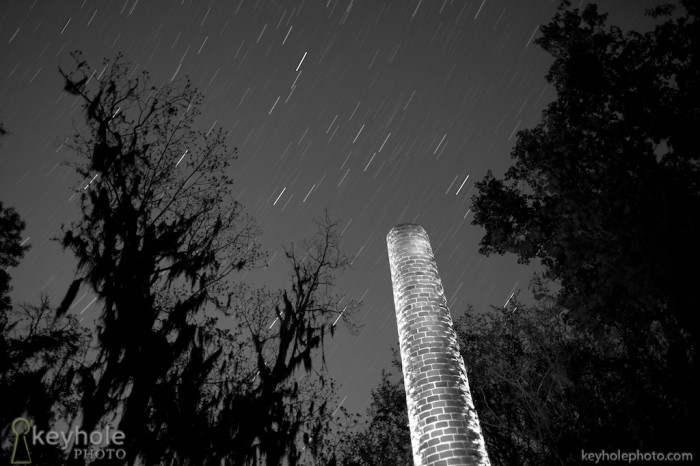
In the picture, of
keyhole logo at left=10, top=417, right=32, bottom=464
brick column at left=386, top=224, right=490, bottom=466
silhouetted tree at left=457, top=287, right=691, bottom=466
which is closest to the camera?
brick column at left=386, top=224, right=490, bottom=466

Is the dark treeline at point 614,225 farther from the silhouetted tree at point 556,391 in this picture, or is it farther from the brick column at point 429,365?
the brick column at point 429,365

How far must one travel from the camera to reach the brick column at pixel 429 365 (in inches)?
262

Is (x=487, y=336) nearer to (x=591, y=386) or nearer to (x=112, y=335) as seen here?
(x=591, y=386)

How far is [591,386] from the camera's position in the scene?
1295 cm

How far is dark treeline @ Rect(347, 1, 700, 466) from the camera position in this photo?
7527 mm

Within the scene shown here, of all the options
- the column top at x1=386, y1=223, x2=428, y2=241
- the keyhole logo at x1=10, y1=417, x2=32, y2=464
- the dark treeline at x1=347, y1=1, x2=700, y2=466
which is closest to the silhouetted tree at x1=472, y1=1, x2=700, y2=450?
the dark treeline at x1=347, y1=1, x2=700, y2=466

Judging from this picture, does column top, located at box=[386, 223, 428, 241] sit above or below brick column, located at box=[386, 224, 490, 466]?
above

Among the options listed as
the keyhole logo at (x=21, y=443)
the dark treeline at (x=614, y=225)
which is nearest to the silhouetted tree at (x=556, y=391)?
the dark treeline at (x=614, y=225)

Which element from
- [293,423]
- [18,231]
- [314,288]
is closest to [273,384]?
[293,423]

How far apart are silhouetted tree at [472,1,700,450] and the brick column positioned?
8.37 ft

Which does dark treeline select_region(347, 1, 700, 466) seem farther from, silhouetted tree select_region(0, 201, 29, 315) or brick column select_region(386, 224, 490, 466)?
silhouetted tree select_region(0, 201, 29, 315)

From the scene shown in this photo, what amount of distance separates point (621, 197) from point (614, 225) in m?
0.50

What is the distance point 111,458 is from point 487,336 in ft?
40.0

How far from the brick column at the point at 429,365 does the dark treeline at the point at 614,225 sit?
8.38 feet
